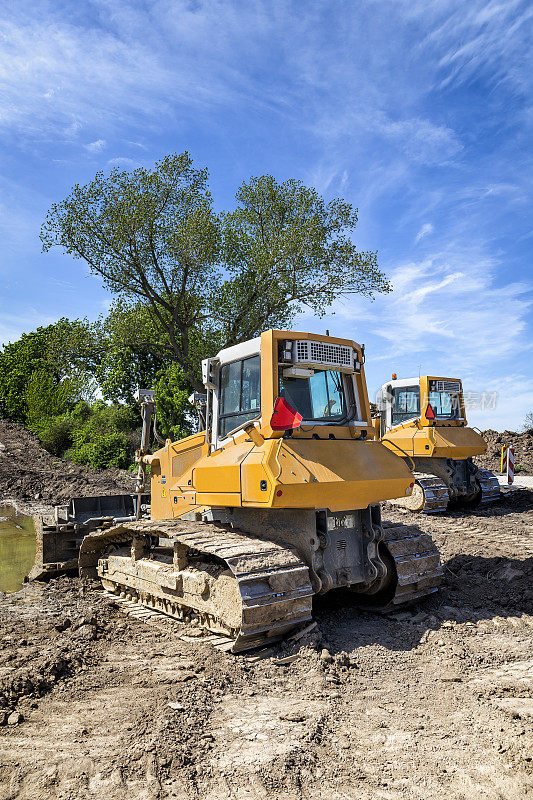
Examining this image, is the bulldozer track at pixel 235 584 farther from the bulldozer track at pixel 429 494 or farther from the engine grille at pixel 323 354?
the bulldozer track at pixel 429 494

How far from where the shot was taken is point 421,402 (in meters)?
13.2

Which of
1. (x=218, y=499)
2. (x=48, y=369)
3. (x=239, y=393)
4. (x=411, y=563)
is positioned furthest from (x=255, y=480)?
(x=48, y=369)

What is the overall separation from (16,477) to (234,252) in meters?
13.3

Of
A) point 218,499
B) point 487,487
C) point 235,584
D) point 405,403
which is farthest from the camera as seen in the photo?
point 487,487

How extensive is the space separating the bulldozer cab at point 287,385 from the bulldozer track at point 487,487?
29.6 ft

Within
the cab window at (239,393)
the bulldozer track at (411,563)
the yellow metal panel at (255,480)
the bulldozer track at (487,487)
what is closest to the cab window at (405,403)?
the bulldozer track at (487,487)

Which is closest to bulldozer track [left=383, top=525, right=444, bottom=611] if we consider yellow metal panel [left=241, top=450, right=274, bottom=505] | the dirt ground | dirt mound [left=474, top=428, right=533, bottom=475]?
the dirt ground

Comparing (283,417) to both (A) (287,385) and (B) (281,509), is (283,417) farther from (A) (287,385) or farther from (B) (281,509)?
(B) (281,509)

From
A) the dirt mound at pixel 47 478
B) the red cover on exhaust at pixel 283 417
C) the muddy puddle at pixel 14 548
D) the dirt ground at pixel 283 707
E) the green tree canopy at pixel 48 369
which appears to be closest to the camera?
the dirt ground at pixel 283 707

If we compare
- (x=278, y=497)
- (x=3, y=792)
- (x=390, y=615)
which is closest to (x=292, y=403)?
(x=278, y=497)

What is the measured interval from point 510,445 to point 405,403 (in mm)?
13404

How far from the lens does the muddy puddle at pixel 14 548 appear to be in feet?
30.3

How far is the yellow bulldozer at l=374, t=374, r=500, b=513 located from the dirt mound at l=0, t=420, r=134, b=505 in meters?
10.2

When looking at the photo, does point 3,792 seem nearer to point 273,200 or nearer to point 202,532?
point 202,532
